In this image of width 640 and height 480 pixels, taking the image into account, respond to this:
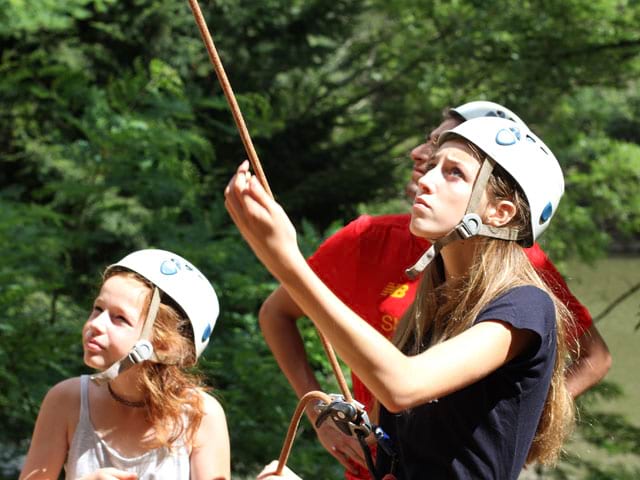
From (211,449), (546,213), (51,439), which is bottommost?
(211,449)

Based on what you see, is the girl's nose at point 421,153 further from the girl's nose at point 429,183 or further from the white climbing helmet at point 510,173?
the girl's nose at point 429,183

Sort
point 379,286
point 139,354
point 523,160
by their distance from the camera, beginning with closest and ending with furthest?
point 523,160 < point 139,354 < point 379,286

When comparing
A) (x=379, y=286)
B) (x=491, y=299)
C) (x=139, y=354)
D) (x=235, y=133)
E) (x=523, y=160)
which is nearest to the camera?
(x=491, y=299)

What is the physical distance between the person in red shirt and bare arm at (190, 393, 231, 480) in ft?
0.90

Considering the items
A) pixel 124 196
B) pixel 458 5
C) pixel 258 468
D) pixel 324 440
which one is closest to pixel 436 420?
pixel 324 440

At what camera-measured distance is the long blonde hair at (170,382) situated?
2662 millimetres

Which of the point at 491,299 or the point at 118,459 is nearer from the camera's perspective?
the point at 491,299

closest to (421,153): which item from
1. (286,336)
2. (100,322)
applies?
(286,336)

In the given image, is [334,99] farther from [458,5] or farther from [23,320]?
[23,320]

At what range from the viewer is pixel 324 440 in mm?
2637

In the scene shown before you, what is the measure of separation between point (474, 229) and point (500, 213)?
9cm

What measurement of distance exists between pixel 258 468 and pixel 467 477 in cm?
412

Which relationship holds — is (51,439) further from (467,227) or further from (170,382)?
(467,227)

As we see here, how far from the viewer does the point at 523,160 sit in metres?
2.06
